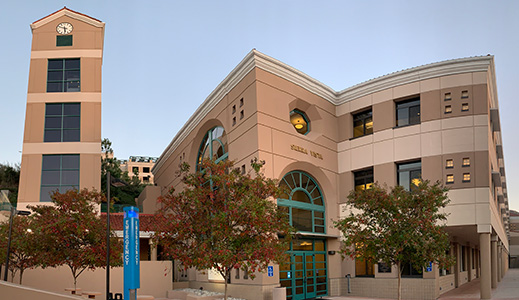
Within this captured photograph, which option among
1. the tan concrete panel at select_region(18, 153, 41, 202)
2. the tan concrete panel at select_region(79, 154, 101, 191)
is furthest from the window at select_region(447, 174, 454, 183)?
the tan concrete panel at select_region(18, 153, 41, 202)

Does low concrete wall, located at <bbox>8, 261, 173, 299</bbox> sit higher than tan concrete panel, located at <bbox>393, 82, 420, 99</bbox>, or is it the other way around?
tan concrete panel, located at <bbox>393, 82, 420, 99</bbox>

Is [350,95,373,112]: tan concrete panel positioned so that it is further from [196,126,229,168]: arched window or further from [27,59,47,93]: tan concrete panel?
[27,59,47,93]: tan concrete panel

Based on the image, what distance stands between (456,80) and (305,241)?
439 inches

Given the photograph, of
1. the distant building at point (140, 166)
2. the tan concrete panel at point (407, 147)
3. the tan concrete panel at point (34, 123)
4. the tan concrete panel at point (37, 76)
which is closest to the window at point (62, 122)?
the tan concrete panel at point (34, 123)

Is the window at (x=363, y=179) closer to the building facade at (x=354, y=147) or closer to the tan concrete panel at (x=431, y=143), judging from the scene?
the building facade at (x=354, y=147)

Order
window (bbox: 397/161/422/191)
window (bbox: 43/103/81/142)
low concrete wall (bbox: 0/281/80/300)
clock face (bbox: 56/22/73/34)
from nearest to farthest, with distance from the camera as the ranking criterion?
low concrete wall (bbox: 0/281/80/300) → window (bbox: 397/161/422/191) → window (bbox: 43/103/81/142) → clock face (bbox: 56/22/73/34)

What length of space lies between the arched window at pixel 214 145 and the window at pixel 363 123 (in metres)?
7.56

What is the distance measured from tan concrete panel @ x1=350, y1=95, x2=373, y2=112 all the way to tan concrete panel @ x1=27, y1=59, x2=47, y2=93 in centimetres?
2012

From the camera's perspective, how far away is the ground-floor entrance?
81.3 feet

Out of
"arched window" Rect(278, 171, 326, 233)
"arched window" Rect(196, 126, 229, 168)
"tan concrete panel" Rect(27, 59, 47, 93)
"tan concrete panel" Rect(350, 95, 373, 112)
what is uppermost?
"tan concrete panel" Rect(27, 59, 47, 93)

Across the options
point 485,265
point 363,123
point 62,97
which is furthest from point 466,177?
point 62,97

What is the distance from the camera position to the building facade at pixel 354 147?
77.2 ft

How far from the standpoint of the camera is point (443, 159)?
2414 cm

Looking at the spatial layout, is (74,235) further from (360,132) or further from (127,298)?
(360,132)
